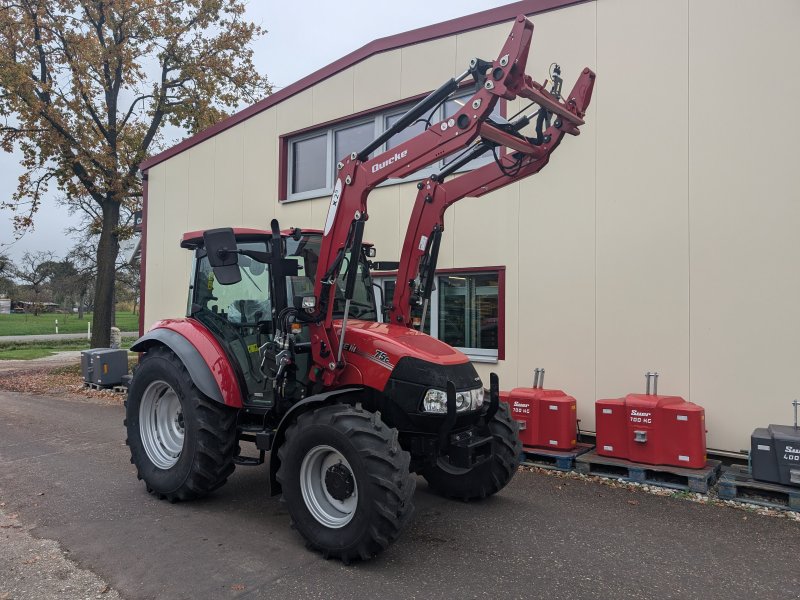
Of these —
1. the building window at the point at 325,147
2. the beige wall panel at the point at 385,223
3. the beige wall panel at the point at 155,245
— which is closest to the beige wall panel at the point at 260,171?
the building window at the point at 325,147

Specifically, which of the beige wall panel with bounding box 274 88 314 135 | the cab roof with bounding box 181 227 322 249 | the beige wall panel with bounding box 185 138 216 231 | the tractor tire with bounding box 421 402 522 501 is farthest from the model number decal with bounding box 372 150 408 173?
the beige wall panel with bounding box 185 138 216 231

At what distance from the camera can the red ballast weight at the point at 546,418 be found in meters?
6.50

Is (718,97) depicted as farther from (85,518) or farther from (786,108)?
(85,518)

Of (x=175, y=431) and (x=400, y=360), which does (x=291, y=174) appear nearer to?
(x=175, y=431)

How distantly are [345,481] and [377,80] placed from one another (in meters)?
7.04

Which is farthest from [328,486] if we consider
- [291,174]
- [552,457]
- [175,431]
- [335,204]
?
[291,174]

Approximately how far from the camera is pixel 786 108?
6023mm

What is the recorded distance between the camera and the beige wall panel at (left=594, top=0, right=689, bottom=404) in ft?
21.5

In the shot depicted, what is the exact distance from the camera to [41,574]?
3.73m

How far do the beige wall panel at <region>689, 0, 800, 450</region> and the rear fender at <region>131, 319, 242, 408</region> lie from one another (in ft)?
16.0

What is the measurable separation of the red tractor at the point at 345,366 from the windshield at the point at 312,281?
0.02 metres

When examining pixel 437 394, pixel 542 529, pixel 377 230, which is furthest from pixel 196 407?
pixel 377 230

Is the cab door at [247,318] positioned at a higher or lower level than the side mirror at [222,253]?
lower

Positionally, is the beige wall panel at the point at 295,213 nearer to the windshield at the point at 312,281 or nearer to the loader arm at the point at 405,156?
the windshield at the point at 312,281
